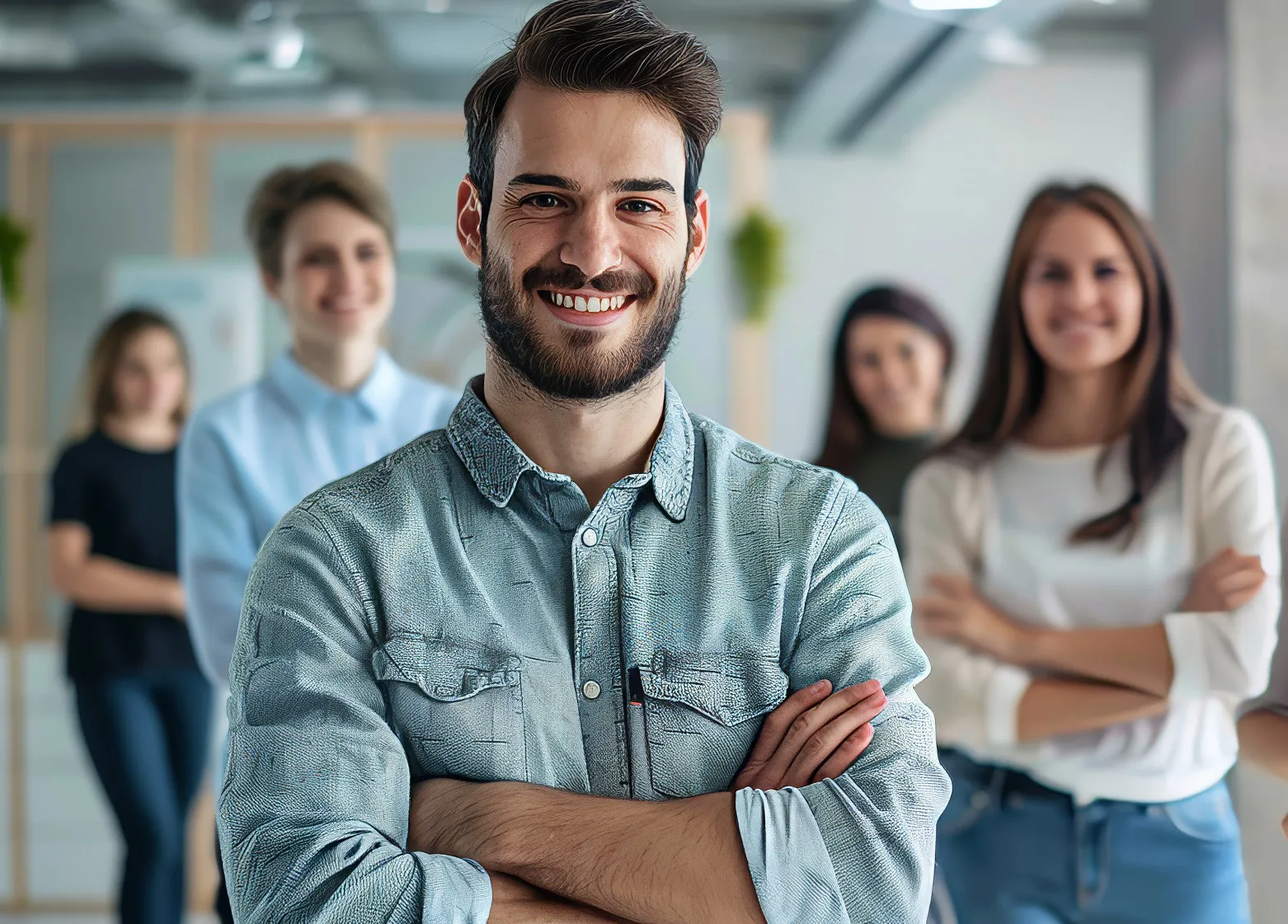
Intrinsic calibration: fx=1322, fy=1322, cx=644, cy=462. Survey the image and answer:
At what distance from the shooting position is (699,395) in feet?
18.5

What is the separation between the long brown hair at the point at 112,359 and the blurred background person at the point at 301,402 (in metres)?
1.82

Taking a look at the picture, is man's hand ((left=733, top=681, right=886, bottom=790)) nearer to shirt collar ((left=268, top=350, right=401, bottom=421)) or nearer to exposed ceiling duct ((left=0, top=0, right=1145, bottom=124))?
shirt collar ((left=268, top=350, right=401, bottom=421))

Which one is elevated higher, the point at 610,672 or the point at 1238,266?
the point at 1238,266

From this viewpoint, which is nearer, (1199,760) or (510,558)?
(510,558)

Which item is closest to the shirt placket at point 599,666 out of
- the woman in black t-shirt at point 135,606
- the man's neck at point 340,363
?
the man's neck at point 340,363

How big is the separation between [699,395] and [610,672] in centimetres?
421

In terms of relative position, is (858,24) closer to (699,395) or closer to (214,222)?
(699,395)

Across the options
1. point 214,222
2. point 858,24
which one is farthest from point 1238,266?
point 214,222

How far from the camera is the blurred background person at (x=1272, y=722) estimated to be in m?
1.88

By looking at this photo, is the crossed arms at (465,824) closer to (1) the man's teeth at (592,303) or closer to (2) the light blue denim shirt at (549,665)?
(2) the light blue denim shirt at (549,665)

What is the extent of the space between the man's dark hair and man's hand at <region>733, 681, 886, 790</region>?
0.58m

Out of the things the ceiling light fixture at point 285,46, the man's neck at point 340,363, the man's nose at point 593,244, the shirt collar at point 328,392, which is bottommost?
the shirt collar at point 328,392

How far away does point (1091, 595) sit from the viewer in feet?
7.26

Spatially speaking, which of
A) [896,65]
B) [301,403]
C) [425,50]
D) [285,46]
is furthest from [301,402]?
[896,65]
